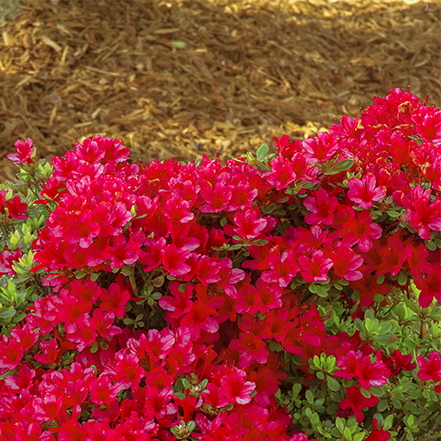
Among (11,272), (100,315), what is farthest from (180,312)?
(11,272)

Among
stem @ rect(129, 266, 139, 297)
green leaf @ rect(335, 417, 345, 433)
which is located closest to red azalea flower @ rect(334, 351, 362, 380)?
green leaf @ rect(335, 417, 345, 433)

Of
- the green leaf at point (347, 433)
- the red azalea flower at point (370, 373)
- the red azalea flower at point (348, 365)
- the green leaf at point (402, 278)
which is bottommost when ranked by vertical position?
the green leaf at point (347, 433)

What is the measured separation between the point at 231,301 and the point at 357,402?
55cm

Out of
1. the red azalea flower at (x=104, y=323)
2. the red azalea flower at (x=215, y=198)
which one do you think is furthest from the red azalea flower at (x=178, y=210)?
the red azalea flower at (x=104, y=323)

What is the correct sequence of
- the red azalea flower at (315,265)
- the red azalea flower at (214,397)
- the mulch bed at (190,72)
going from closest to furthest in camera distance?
the red azalea flower at (214,397), the red azalea flower at (315,265), the mulch bed at (190,72)

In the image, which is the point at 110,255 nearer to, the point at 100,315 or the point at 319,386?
the point at 100,315

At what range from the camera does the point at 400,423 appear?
6.56 ft

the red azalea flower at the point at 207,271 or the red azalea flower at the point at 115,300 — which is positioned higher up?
the red azalea flower at the point at 207,271

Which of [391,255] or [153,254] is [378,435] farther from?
[153,254]

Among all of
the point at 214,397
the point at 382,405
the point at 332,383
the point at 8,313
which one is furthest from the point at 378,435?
the point at 8,313

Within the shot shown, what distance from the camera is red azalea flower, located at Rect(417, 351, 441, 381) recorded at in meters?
1.70

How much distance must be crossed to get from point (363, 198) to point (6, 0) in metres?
5.18

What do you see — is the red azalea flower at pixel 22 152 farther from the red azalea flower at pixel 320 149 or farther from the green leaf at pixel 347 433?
the green leaf at pixel 347 433

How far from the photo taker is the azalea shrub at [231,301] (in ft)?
5.10
